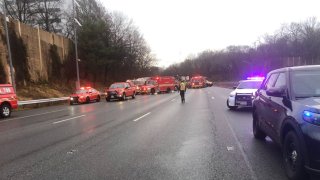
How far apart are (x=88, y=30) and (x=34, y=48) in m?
15.1

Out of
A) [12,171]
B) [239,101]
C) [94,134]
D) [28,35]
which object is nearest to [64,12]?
[28,35]

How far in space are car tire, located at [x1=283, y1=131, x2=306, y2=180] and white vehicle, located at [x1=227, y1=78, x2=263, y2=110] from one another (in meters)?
12.0

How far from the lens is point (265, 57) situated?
73250 millimetres

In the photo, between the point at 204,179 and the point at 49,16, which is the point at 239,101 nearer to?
the point at 204,179

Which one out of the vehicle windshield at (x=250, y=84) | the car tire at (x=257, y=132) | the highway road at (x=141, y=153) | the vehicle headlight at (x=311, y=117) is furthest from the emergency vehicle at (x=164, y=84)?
the vehicle headlight at (x=311, y=117)

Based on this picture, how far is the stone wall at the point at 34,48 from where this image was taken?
1427 inches

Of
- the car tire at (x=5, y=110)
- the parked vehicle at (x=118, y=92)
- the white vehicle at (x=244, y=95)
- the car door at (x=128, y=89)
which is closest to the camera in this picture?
the white vehicle at (x=244, y=95)

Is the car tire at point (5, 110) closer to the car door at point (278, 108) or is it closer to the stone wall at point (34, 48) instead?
the stone wall at point (34, 48)

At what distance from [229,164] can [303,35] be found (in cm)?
9967

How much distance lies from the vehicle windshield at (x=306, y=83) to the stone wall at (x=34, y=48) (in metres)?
33.3

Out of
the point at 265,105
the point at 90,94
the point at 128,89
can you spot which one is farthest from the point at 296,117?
the point at 128,89

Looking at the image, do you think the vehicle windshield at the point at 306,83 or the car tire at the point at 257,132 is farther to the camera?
the car tire at the point at 257,132

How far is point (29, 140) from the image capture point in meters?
11.0

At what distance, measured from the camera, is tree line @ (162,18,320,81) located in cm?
6826
